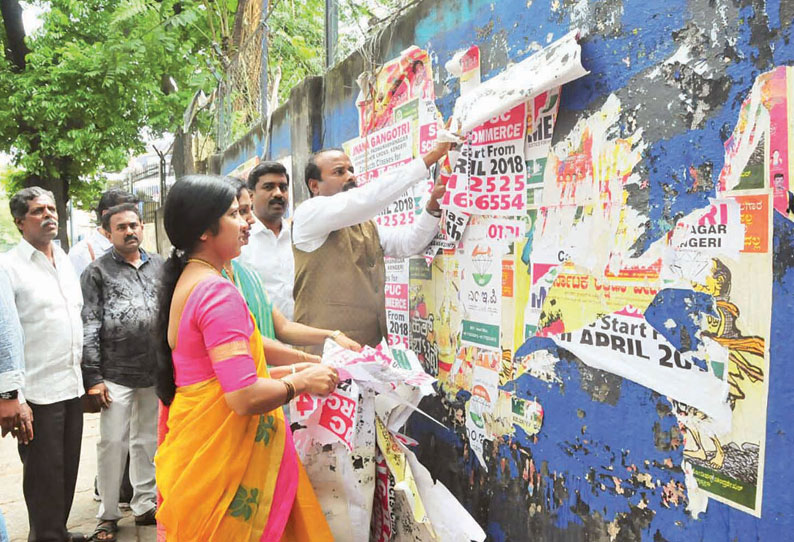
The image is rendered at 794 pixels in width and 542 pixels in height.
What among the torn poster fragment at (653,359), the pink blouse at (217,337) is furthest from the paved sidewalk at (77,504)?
the torn poster fragment at (653,359)

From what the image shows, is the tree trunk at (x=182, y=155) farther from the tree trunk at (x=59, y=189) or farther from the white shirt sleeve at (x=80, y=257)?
the white shirt sleeve at (x=80, y=257)

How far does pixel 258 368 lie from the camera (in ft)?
6.39

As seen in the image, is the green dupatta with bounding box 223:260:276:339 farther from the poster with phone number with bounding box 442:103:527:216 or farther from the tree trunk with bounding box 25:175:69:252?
the tree trunk with bounding box 25:175:69:252

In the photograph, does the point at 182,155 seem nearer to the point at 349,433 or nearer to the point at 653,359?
the point at 349,433

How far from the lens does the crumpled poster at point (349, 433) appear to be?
207cm

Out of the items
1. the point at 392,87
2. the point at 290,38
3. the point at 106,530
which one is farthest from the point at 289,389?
the point at 290,38

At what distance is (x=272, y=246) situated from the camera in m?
3.46

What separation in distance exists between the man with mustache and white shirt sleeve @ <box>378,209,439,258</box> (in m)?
1.59

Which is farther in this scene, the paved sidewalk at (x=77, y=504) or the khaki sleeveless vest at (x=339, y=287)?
the paved sidewalk at (x=77, y=504)

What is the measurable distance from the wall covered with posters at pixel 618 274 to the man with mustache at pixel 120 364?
182 cm

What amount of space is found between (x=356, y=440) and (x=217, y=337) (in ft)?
2.13

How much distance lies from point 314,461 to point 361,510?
0.75 ft

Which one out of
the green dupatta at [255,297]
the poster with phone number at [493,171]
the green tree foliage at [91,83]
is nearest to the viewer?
the poster with phone number at [493,171]

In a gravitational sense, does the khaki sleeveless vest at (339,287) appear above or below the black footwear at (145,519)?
above
